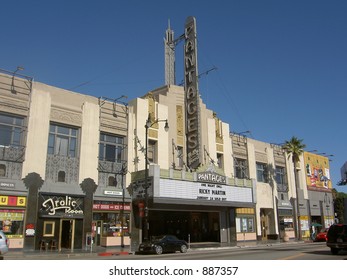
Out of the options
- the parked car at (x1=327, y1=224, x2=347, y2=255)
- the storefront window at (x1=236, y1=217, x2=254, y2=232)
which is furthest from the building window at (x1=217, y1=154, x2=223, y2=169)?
the parked car at (x1=327, y1=224, x2=347, y2=255)

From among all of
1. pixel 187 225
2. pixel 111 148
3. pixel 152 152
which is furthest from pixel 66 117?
pixel 187 225

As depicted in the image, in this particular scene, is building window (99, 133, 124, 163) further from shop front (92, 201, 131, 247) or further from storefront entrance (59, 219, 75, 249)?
storefront entrance (59, 219, 75, 249)

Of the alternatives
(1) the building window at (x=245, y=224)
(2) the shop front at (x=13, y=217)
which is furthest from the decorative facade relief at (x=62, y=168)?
(1) the building window at (x=245, y=224)

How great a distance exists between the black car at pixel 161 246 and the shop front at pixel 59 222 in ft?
24.5

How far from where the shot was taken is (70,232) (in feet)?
105

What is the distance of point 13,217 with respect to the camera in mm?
28781

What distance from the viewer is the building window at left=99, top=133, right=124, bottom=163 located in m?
35.8

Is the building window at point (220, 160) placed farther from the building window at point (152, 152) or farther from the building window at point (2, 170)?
the building window at point (2, 170)

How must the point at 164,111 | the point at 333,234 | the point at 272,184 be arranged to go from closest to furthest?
the point at 333,234, the point at 164,111, the point at 272,184

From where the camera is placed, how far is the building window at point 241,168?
49.3 metres

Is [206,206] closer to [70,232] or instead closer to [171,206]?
[171,206]
